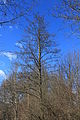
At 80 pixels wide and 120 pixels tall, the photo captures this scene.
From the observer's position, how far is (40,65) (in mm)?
10422

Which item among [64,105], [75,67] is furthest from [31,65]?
[64,105]

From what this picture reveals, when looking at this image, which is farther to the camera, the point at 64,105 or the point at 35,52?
the point at 35,52

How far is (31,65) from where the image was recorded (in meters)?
10.2

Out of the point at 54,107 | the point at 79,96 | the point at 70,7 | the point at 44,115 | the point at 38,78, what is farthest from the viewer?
the point at 38,78

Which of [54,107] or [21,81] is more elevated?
[21,81]

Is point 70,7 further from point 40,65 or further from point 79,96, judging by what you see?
point 40,65

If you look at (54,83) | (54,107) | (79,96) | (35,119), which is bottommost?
(35,119)

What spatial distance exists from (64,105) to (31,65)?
3.72 meters

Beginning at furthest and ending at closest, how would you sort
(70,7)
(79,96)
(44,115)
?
(44,115) → (79,96) → (70,7)

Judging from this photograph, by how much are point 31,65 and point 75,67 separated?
2.97 meters

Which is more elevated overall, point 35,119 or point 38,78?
point 38,78

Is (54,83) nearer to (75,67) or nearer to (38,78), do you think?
(38,78)

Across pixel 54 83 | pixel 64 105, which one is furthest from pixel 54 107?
pixel 54 83

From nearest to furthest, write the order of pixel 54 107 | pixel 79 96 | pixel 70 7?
pixel 70 7
pixel 79 96
pixel 54 107
